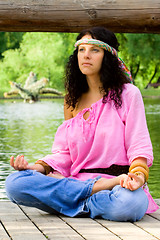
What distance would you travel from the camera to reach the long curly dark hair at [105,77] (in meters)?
3.55

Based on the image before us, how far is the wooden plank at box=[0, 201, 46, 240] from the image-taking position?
288 cm

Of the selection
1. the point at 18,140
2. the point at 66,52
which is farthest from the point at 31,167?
the point at 66,52

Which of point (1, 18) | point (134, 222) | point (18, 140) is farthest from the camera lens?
point (18, 140)

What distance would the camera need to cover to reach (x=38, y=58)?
127 ft

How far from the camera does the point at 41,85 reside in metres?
30.9

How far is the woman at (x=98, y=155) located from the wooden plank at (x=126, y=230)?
2.4 inches

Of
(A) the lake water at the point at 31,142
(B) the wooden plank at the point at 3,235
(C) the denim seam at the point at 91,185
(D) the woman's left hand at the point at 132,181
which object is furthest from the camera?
(A) the lake water at the point at 31,142

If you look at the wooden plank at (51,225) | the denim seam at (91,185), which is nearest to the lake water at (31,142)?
the wooden plank at (51,225)

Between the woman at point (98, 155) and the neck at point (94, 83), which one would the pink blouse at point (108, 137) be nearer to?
the woman at point (98, 155)

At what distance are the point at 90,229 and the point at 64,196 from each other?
40cm

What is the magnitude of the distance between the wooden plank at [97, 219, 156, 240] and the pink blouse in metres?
0.34

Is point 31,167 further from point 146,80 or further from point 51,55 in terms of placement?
point 146,80

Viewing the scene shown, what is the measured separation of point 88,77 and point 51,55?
113ft

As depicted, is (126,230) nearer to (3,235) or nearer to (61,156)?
(3,235)
